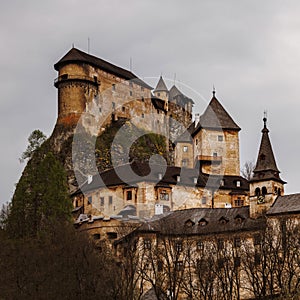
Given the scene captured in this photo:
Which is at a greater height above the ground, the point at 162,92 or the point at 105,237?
the point at 162,92

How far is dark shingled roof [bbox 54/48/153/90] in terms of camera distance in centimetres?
12681

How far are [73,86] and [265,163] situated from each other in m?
52.8

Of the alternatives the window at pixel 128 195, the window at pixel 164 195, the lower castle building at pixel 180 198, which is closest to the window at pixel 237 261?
the lower castle building at pixel 180 198

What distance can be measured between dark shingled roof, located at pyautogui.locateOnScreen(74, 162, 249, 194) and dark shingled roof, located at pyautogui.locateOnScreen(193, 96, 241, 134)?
34.7 ft

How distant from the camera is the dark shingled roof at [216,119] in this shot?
365ft

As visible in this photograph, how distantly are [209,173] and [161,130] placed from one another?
31922mm

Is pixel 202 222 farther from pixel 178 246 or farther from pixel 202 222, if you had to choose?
pixel 178 246

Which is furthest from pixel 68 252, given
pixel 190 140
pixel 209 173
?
pixel 190 140

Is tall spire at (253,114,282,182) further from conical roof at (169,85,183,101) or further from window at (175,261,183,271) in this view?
conical roof at (169,85,183,101)

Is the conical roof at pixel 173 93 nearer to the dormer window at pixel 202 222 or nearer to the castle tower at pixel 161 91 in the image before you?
the castle tower at pixel 161 91

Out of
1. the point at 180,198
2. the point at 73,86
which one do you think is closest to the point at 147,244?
the point at 180,198

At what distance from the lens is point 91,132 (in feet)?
406

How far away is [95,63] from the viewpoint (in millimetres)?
129000

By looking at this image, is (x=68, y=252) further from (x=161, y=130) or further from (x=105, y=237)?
(x=161, y=130)
